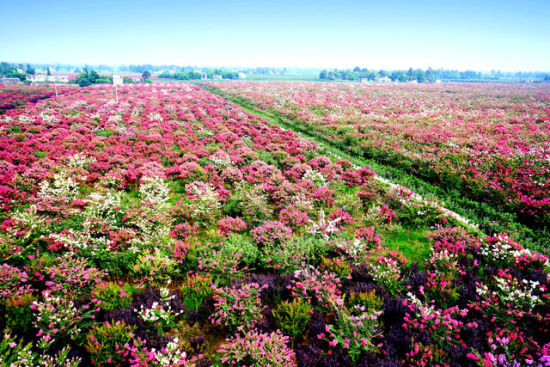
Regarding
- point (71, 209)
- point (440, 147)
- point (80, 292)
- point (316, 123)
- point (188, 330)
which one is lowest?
point (188, 330)

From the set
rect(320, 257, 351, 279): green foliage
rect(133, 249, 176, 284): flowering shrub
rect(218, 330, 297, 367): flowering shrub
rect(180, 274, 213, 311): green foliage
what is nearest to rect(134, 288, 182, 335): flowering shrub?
rect(180, 274, 213, 311): green foliage

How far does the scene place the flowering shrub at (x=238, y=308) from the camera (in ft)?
16.4

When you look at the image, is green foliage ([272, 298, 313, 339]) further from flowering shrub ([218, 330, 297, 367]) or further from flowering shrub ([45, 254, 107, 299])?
flowering shrub ([45, 254, 107, 299])

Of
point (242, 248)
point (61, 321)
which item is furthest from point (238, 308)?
point (61, 321)

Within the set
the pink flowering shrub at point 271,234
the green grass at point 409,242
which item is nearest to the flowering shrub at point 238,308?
the pink flowering shrub at point 271,234

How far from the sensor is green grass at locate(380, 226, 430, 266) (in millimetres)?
7974

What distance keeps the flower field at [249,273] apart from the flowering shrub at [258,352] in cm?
3

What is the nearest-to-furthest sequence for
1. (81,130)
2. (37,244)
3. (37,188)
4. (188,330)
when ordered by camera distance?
(188,330), (37,244), (37,188), (81,130)

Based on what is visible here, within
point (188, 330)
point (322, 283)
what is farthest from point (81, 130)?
point (322, 283)

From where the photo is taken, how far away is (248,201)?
9930mm

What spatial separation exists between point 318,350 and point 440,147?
20121 millimetres

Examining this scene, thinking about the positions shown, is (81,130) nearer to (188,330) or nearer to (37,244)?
(37,244)

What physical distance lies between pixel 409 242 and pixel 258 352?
673cm

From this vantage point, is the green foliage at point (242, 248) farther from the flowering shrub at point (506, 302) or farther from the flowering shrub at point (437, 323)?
the flowering shrub at point (506, 302)
